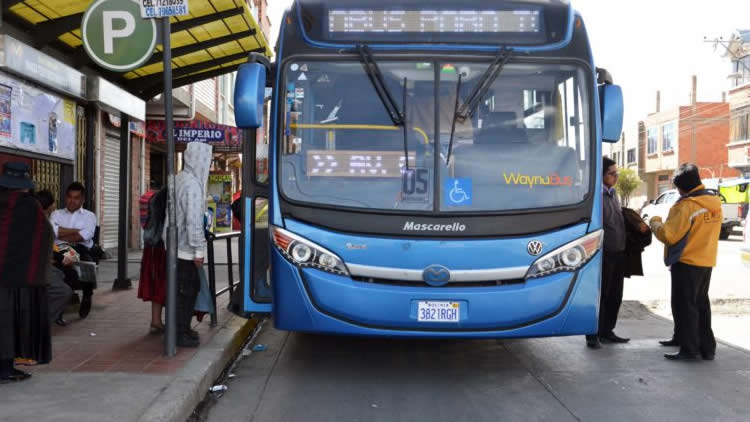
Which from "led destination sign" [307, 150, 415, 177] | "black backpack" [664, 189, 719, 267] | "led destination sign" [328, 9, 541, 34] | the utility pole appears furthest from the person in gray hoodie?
the utility pole

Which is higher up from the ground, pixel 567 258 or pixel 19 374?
pixel 567 258

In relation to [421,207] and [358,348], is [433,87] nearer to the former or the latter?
[421,207]

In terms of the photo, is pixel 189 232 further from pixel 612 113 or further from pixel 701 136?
pixel 701 136

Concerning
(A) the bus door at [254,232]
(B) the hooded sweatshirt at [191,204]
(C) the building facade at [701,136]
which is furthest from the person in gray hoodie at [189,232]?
(C) the building facade at [701,136]

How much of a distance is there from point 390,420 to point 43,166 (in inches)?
334

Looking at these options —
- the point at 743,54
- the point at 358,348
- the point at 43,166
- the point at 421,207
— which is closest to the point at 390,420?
the point at 421,207

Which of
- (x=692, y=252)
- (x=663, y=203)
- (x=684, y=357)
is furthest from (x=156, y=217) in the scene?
A: (x=663, y=203)

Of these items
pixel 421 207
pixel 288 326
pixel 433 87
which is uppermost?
pixel 433 87

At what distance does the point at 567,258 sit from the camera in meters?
5.91

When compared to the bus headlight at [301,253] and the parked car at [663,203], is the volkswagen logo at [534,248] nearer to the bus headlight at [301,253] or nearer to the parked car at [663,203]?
the bus headlight at [301,253]

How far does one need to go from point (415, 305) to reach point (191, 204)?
221cm

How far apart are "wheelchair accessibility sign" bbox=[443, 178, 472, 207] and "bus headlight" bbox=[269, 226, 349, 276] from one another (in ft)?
3.15

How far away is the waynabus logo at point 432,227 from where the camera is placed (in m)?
5.84

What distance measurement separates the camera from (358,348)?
755 cm
